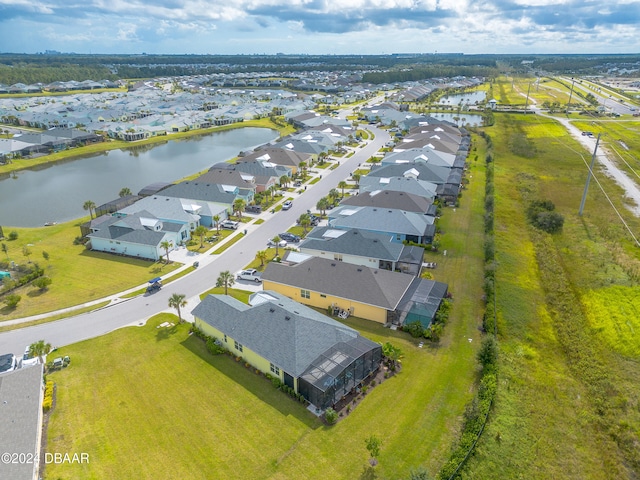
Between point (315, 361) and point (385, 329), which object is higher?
point (315, 361)

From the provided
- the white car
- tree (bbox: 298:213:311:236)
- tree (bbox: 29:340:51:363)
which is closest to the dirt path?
tree (bbox: 298:213:311:236)

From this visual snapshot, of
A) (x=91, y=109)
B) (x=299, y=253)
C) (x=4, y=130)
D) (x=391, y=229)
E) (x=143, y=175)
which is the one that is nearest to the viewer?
(x=299, y=253)

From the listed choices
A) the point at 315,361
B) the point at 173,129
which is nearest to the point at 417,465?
the point at 315,361

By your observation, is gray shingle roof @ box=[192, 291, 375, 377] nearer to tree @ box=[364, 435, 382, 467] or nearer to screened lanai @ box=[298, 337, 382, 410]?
screened lanai @ box=[298, 337, 382, 410]

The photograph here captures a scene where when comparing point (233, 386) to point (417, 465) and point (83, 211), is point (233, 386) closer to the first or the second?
point (417, 465)

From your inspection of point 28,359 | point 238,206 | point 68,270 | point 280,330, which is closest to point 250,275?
point 280,330

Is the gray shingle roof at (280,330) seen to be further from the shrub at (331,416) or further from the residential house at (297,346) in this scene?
the shrub at (331,416)

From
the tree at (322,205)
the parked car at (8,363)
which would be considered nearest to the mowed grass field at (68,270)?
the parked car at (8,363)
